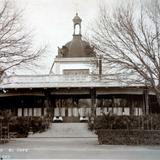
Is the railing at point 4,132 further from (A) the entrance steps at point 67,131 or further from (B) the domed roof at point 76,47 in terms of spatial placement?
(B) the domed roof at point 76,47

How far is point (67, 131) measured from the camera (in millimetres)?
32781

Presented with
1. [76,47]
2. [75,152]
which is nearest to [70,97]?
[76,47]

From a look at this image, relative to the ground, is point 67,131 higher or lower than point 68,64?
lower

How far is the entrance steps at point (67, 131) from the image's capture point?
29.6 meters

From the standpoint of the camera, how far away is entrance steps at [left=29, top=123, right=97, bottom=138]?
97.0ft

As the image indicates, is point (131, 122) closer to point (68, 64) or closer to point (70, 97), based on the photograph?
point (70, 97)

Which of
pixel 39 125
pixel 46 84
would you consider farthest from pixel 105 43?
pixel 46 84

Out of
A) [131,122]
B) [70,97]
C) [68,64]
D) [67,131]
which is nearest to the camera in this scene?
[131,122]

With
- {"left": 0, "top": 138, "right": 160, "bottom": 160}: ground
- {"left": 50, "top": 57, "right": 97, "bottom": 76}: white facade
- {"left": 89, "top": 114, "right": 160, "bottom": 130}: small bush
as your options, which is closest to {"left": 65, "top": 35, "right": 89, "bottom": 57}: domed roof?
{"left": 50, "top": 57, "right": 97, "bottom": 76}: white facade

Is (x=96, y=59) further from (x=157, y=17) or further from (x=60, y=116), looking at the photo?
(x=60, y=116)

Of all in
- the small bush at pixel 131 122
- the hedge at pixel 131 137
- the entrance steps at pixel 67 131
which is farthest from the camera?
the entrance steps at pixel 67 131

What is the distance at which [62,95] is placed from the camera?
4097 cm

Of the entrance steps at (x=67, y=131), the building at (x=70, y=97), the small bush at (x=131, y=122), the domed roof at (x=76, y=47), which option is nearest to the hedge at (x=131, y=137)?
the small bush at (x=131, y=122)

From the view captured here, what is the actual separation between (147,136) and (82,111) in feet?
63.3
